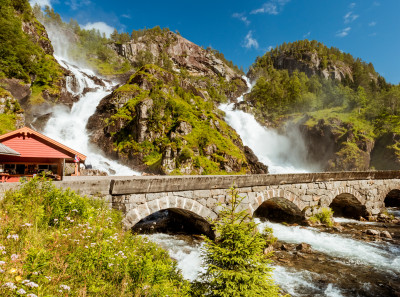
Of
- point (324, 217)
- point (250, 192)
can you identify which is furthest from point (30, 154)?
point (324, 217)

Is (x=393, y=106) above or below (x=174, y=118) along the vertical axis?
above

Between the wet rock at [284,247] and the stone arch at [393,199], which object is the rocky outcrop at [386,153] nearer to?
the stone arch at [393,199]

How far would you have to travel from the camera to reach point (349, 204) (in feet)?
58.7

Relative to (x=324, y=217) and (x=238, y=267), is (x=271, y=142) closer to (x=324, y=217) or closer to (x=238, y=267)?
(x=324, y=217)

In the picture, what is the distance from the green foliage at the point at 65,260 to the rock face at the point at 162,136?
25299 mm

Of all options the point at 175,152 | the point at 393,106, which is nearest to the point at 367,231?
the point at 175,152

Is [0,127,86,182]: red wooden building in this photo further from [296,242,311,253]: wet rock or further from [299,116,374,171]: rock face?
[299,116,374,171]: rock face


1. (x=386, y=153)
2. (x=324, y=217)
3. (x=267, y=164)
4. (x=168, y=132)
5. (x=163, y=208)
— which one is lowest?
(x=324, y=217)

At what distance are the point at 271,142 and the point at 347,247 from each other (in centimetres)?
4924

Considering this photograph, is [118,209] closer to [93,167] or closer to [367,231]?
[367,231]

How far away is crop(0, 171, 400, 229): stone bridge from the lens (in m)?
8.27

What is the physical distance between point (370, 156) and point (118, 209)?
62830mm

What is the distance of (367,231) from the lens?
1370 cm

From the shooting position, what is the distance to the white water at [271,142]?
54062 millimetres
